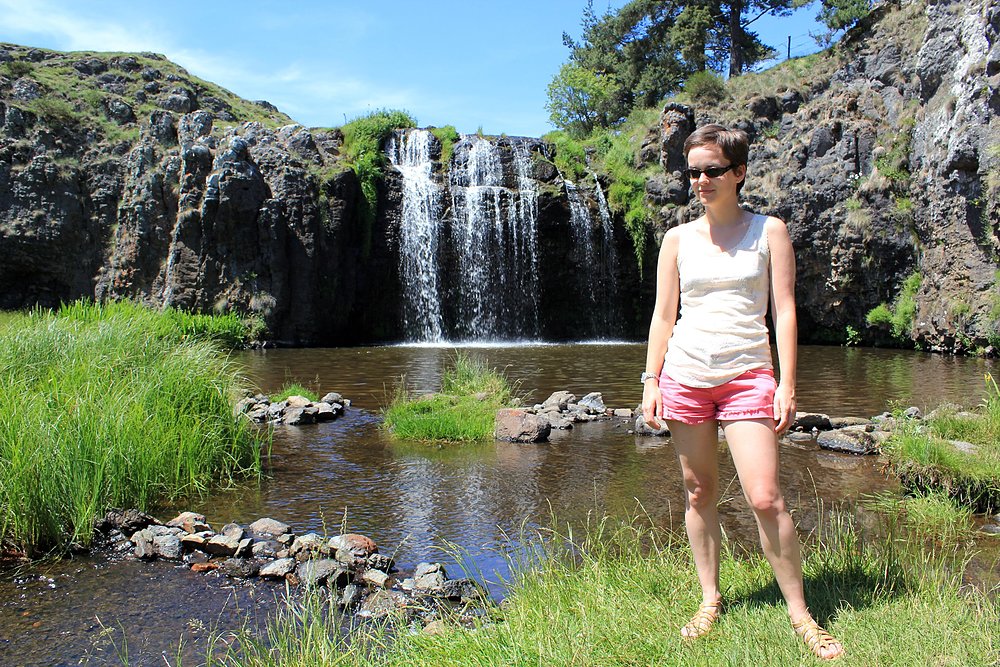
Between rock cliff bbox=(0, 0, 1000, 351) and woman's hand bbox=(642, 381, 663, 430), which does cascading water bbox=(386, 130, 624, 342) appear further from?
woman's hand bbox=(642, 381, 663, 430)

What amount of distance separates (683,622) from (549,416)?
270 inches

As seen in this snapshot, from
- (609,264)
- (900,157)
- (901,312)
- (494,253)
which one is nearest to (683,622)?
(901,312)

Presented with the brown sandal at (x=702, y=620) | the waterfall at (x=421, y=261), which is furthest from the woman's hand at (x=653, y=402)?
the waterfall at (x=421, y=261)

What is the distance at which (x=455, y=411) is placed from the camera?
31.7 ft

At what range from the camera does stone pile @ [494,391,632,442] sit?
29.8ft

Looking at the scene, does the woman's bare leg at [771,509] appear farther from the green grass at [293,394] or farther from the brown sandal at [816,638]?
the green grass at [293,394]

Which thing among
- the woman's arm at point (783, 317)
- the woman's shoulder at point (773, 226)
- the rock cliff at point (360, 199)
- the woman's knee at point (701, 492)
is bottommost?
the woman's knee at point (701, 492)

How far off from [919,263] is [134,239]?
80.2 feet

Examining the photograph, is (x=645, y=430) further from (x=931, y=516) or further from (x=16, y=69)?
(x=16, y=69)

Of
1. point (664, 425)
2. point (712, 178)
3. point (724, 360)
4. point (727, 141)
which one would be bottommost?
point (664, 425)

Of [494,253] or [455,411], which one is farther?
[494,253]

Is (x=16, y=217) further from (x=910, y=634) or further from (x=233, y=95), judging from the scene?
(x=910, y=634)

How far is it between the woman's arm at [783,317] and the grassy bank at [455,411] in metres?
6.20

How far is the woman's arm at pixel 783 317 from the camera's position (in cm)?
304
